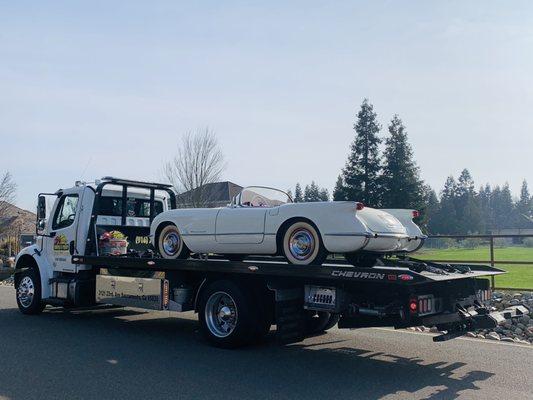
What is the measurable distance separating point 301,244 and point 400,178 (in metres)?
46.6

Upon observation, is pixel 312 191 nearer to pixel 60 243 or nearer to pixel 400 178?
pixel 400 178

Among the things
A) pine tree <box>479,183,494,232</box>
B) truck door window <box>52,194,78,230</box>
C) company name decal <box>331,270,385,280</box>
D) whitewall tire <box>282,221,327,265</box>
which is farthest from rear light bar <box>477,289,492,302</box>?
pine tree <box>479,183,494,232</box>

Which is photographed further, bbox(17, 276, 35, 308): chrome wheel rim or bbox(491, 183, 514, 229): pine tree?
bbox(491, 183, 514, 229): pine tree

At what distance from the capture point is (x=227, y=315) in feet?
27.3

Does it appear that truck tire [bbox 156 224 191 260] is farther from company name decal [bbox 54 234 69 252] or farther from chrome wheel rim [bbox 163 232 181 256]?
company name decal [bbox 54 234 69 252]

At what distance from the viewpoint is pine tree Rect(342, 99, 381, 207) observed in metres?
52.7

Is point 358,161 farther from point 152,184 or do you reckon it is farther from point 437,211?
point 437,211

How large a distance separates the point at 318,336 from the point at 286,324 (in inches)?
73.8

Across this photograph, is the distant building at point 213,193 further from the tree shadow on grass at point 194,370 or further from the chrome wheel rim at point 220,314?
the chrome wheel rim at point 220,314

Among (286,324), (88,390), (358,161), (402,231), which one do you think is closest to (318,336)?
(286,324)

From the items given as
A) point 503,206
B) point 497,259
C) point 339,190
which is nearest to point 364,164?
point 339,190

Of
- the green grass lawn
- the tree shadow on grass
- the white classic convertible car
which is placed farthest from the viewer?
the green grass lawn

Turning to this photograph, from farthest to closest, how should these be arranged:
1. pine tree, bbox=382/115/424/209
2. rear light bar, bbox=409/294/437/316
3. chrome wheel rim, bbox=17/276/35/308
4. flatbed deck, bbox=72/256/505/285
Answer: pine tree, bbox=382/115/424/209 → chrome wheel rim, bbox=17/276/35/308 → rear light bar, bbox=409/294/437/316 → flatbed deck, bbox=72/256/505/285

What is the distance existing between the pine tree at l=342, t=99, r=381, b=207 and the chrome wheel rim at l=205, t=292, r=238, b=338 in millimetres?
43835
